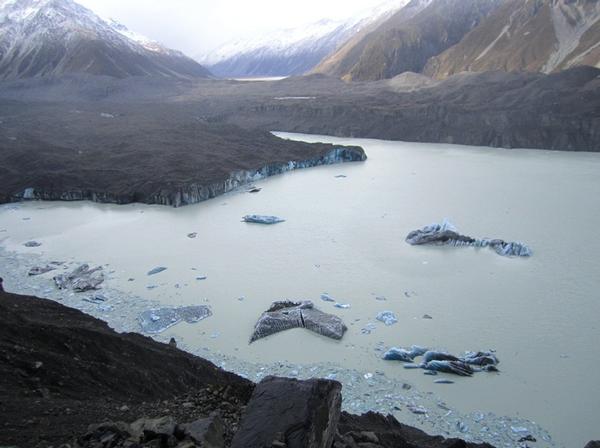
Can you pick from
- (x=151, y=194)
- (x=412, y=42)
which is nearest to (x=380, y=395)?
(x=151, y=194)

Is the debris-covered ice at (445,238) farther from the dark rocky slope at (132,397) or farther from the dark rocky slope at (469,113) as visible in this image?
the dark rocky slope at (469,113)

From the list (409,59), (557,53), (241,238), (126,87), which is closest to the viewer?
(241,238)

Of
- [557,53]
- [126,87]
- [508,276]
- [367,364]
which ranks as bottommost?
[367,364]

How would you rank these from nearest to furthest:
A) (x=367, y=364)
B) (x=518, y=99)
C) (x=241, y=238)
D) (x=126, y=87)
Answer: (x=367, y=364)
(x=241, y=238)
(x=518, y=99)
(x=126, y=87)

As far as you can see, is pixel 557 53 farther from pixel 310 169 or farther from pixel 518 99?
pixel 310 169

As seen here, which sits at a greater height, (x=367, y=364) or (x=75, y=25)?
(x=75, y=25)

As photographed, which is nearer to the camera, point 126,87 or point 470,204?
point 470,204

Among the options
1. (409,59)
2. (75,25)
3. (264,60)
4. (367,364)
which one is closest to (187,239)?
(367,364)

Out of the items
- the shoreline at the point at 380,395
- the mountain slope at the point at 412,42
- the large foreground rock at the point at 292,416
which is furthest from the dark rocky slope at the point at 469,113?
the large foreground rock at the point at 292,416

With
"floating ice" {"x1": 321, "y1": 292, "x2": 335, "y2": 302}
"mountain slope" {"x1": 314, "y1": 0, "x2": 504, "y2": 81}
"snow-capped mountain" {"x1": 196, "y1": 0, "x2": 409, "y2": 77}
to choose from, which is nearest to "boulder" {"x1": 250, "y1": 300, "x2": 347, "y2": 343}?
"floating ice" {"x1": 321, "y1": 292, "x2": 335, "y2": 302}
